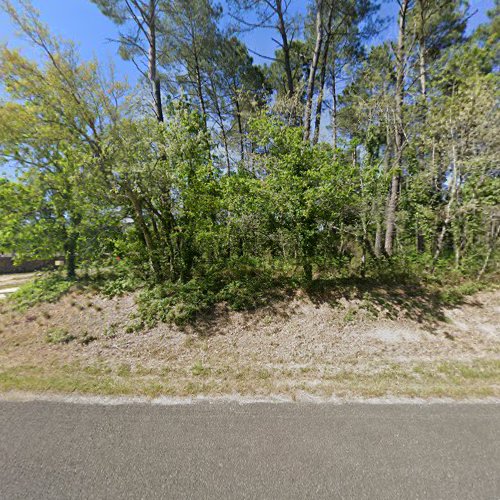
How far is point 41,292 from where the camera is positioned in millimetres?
6824

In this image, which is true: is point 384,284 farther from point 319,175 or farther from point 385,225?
point 319,175

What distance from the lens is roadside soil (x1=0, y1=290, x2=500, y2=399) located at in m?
3.34

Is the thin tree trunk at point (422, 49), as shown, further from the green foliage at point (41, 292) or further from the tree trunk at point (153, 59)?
the green foliage at point (41, 292)

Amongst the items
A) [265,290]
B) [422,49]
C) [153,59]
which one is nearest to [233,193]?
[265,290]

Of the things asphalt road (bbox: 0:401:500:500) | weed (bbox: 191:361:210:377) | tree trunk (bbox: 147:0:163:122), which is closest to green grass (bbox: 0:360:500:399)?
weed (bbox: 191:361:210:377)

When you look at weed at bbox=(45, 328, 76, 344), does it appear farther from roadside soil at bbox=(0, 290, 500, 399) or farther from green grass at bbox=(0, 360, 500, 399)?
green grass at bbox=(0, 360, 500, 399)

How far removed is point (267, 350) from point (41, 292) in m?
6.97

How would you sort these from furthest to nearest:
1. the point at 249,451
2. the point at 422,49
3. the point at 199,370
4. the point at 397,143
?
the point at 422,49 → the point at 397,143 → the point at 199,370 → the point at 249,451

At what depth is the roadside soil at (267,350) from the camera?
3.34m

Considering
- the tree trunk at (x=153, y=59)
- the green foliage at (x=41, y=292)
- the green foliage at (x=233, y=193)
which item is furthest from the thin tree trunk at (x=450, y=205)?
the green foliage at (x=41, y=292)

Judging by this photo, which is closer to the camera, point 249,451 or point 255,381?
point 249,451

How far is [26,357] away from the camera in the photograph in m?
4.30

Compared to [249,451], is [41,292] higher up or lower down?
higher up

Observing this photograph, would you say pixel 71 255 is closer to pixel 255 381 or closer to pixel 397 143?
pixel 255 381
